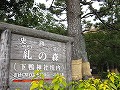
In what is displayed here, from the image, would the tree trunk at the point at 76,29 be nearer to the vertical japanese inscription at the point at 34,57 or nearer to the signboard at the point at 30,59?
the vertical japanese inscription at the point at 34,57

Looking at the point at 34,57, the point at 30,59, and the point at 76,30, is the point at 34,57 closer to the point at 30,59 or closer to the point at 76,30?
the point at 30,59

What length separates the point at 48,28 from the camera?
36.3 feet

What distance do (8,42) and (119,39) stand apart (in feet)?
48.4

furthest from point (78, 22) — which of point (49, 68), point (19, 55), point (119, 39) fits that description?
point (119, 39)

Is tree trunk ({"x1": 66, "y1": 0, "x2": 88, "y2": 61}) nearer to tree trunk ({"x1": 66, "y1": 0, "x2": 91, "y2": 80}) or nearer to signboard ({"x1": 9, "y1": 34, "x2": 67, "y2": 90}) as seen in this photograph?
tree trunk ({"x1": 66, "y1": 0, "x2": 91, "y2": 80})

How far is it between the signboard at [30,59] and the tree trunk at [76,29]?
2.65 m

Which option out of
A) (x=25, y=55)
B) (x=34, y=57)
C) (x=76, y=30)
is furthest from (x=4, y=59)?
(x=76, y=30)

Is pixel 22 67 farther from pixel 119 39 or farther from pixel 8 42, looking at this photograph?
pixel 119 39

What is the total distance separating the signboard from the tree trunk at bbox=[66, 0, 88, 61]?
2.65 meters

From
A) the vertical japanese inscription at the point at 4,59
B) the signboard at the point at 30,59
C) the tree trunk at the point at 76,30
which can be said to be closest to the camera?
the vertical japanese inscription at the point at 4,59

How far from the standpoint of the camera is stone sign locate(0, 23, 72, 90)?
12.2ft

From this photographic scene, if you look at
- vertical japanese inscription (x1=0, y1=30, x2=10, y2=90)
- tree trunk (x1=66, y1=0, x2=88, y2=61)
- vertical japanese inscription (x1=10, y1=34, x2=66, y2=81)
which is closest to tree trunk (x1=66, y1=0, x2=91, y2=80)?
tree trunk (x1=66, y1=0, x2=88, y2=61)

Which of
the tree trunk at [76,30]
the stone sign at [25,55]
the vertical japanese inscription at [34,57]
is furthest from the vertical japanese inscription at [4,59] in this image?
the tree trunk at [76,30]

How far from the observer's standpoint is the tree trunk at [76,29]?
7273mm
